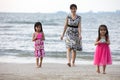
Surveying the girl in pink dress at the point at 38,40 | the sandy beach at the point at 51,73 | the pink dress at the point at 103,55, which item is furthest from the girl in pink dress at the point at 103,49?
Result: the girl in pink dress at the point at 38,40

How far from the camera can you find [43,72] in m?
9.43

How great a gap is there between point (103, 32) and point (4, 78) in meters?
2.37

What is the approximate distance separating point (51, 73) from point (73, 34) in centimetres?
172

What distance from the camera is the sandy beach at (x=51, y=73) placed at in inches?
338

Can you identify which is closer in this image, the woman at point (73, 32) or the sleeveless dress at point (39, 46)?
the sleeveless dress at point (39, 46)

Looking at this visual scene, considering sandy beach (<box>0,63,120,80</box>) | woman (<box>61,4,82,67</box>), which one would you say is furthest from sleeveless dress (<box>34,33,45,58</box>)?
woman (<box>61,4,82,67</box>)

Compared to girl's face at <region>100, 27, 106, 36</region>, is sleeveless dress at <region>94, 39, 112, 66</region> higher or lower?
lower

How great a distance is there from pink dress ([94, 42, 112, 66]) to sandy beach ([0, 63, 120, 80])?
0.26 metres

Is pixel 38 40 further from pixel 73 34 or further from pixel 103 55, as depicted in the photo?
pixel 103 55

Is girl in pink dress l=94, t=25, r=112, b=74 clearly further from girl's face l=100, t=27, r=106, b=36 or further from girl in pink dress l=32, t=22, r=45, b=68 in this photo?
girl in pink dress l=32, t=22, r=45, b=68

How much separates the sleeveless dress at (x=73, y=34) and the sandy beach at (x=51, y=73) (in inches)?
23.3

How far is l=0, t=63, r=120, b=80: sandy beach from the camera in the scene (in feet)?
28.2

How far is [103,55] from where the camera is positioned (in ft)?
30.5

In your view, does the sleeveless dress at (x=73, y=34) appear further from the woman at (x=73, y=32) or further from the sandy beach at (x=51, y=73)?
the sandy beach at (x=51, y=73)
